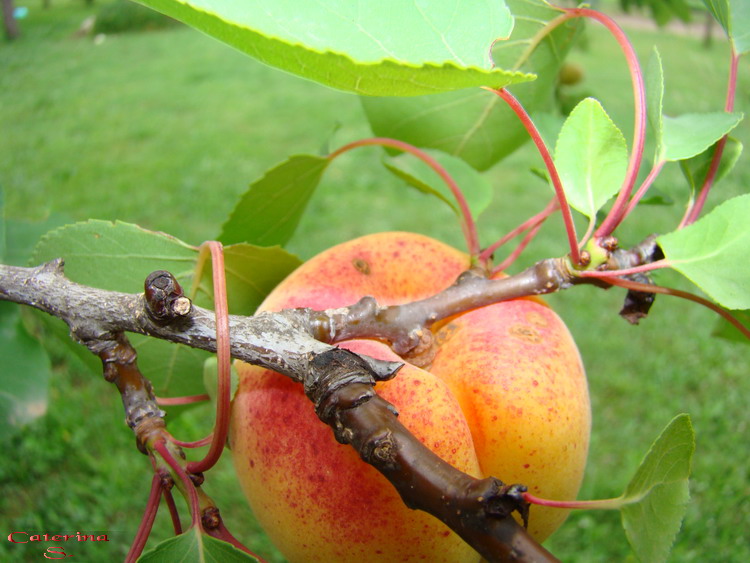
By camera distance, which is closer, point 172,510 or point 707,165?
point 172,510

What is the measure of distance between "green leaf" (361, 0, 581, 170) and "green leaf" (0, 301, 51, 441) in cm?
41

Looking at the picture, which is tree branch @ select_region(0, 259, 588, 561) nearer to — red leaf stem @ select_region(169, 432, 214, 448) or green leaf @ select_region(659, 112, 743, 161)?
red leaf stem @ select_region(169, 432, 214, 448)

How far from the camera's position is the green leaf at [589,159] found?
0.47m

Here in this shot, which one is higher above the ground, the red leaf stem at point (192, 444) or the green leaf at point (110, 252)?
the green leaf at point (110, 252)

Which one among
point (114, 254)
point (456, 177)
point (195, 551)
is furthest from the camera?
point (456, 177)

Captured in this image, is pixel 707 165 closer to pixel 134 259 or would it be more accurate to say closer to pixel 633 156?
pixel 633 156

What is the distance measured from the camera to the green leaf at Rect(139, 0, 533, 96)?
307 mm

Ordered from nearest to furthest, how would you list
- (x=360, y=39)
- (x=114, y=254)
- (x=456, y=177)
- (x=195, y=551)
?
(x=360, y=39), (x=195, y=551), (x=114, y=254), (x=456, y=177)

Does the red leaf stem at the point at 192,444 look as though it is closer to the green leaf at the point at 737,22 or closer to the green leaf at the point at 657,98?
the green leaf at the point at 657,98

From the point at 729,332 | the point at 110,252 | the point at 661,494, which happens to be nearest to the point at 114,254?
the point at 110,252

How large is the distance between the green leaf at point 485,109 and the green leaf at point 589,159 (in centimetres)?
20

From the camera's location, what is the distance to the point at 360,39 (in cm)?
33

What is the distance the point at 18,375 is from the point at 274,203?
1.05 ft

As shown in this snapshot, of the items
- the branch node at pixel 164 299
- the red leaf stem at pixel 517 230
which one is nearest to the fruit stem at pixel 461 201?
the red leaf stem at pixel 517 230
